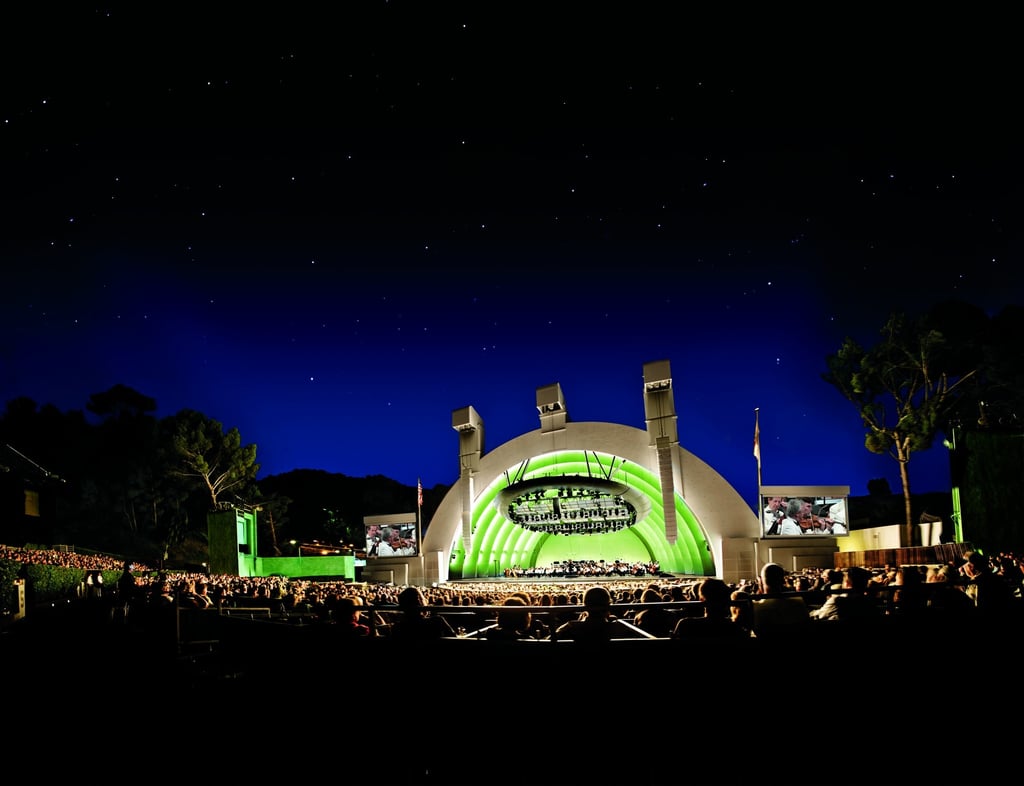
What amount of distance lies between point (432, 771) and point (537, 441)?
33.0m

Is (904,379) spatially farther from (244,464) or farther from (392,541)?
(244,464)

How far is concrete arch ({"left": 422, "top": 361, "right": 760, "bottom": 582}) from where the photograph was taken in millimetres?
33594

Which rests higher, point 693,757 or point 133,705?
point 693,757

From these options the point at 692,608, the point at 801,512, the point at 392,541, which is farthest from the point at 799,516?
→ the point at 692,608

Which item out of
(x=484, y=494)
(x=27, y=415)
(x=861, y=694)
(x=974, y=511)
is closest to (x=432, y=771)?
(x=861, y=694)

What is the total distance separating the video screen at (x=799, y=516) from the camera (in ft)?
105

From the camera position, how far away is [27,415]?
62500mm

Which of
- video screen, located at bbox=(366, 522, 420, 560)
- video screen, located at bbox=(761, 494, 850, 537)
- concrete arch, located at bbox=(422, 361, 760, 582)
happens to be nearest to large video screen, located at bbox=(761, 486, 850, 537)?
video screen, located at bbox=(761, 494, 850, 537)

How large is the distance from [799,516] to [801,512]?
0.71ft

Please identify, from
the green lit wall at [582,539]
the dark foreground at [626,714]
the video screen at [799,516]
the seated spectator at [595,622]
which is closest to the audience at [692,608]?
the seated spectator at [595,622]

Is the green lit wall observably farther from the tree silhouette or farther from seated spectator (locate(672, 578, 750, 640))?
seated spectator (locate(672, 578, 750, 640))

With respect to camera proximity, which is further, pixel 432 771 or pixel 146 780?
pixel 146 780

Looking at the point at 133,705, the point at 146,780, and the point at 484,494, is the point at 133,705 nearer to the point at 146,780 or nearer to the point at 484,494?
the point at 146,780

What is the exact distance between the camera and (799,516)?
1259 inches
